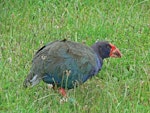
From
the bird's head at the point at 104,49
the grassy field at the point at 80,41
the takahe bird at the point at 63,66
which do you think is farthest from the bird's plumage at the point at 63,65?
the bird's head at the point at 104,49

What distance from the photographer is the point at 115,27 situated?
237 inches

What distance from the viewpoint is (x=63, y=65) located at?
4.42 meters

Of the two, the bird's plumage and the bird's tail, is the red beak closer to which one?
the bird's plumage

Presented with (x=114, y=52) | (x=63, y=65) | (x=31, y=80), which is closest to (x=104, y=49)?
(x=114, y=52)

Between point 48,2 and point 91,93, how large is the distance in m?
2.24

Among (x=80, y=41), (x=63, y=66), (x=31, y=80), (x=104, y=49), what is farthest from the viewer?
(x=80, y=41)

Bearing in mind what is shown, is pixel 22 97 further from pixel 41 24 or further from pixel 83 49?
pixel 41 24

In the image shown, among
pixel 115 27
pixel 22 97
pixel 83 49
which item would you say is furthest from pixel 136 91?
pixel 115 27

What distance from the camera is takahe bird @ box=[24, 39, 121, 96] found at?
4422mm

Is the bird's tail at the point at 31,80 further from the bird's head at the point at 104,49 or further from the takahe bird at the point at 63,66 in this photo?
the bird's head at the point at 104,49

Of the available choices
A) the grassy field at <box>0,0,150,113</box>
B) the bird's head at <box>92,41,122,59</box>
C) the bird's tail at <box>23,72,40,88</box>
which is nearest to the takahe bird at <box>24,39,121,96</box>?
the bird's tail at <box>23,72,40,88</box>

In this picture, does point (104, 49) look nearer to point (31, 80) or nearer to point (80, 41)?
point (31, 80)

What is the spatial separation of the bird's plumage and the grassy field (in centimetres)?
14

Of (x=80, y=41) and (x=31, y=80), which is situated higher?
(x=80, y=41)
